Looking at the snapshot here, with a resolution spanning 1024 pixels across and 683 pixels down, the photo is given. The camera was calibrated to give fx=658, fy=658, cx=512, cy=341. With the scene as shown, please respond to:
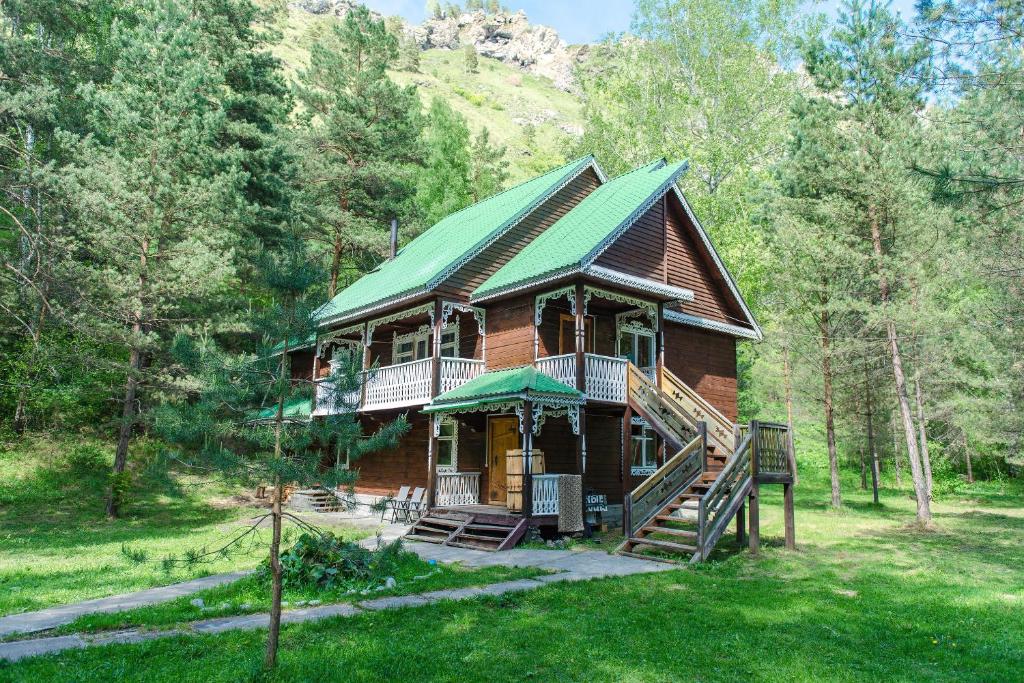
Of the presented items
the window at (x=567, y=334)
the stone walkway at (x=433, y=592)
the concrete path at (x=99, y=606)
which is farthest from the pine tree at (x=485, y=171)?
the concrete path at (x=99, y=606)

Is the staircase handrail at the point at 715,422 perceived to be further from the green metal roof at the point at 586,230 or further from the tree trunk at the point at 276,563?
the tree trunk at the point at 276,563

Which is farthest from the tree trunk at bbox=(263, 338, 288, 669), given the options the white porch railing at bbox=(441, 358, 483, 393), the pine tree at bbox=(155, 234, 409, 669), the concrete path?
the white porch railing at bbox=(441, 358, 483, 393)

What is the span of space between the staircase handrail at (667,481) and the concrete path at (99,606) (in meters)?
7.74

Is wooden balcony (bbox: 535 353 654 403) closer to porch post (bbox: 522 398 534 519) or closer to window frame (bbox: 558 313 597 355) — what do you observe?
window frame (bbox: 558 313 597 355)

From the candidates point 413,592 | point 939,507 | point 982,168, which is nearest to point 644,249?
point 982,168

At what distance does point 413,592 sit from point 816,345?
21.2 m

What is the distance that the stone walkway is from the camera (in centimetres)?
742

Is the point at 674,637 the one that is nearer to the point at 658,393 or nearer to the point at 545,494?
the point at 545,494

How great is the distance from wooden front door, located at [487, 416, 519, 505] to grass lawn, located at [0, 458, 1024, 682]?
7.88 meters

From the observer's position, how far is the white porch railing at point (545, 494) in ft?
51.4

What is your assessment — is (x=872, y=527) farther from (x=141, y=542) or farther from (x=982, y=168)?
(x=141, y=542)

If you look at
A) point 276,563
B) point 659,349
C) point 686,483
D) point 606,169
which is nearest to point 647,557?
point 686,483

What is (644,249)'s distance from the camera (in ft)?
63.2

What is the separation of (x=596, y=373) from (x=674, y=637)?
9.72 metres
